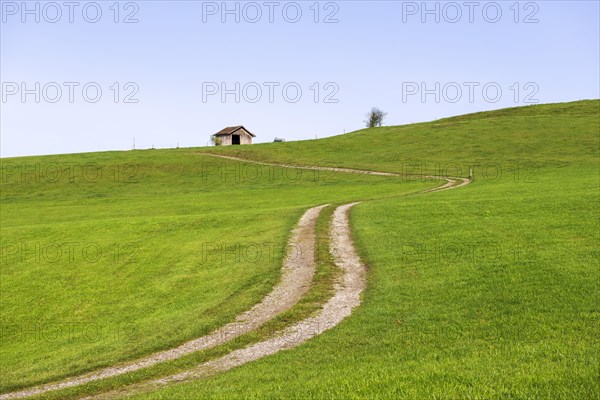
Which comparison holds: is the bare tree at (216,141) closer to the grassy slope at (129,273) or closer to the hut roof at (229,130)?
the hut roof at (229,130)

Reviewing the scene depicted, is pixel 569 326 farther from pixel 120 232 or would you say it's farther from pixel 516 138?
pixel 516 138

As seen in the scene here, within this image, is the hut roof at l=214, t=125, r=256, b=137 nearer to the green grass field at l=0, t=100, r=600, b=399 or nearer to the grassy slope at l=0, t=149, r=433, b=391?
the grassy slope at l=0, t=149, r=433, b=391

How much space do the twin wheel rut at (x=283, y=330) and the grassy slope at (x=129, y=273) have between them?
0.74m

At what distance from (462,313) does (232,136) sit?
12970 cm

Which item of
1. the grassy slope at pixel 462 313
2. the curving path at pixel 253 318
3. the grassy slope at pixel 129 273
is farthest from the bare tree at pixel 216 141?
the curving path at pixel 253 318

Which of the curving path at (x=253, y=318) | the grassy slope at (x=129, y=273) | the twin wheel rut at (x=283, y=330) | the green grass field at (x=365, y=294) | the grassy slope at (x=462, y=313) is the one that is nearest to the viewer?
the grassy slope at (x=462, y=313)

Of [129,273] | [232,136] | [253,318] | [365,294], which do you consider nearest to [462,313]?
[365,294]


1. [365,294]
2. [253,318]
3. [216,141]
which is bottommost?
[253,318]

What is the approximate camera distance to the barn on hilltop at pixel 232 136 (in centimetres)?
14238

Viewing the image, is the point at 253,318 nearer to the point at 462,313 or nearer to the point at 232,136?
the point at 462,313

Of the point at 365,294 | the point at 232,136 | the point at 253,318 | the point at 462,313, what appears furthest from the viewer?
the point at 232,136

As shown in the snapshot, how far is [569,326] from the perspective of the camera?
48.5 feet

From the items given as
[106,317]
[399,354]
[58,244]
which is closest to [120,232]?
[58,244]

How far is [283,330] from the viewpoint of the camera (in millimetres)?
17938
